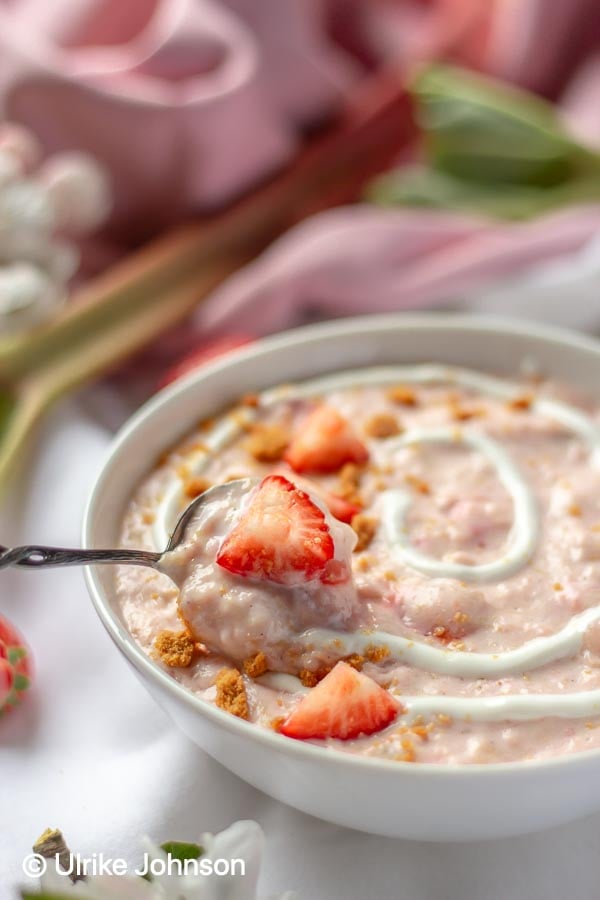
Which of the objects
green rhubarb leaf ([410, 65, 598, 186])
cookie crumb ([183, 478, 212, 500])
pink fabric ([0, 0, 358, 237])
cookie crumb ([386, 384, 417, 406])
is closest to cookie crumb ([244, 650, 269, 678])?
cookie crumb ([183, 478, 212, 500])

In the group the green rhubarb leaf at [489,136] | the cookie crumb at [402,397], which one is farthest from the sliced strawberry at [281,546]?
the green rhubarb leaf at [489,136]

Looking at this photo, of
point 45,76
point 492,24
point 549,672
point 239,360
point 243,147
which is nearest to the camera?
point 549,672

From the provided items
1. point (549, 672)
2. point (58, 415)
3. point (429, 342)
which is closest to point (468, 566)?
point (549, 672)

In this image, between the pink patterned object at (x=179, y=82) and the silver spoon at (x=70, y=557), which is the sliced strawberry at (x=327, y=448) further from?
the pink patterned object at (x=179, y=82)

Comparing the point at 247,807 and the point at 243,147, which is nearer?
the point at 247,807

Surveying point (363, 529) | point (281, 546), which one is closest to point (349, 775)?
point (281, 546)

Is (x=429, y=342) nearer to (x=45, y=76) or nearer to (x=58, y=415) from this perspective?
(x=58, y=415)

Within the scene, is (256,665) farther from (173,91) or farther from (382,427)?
(173,91)
